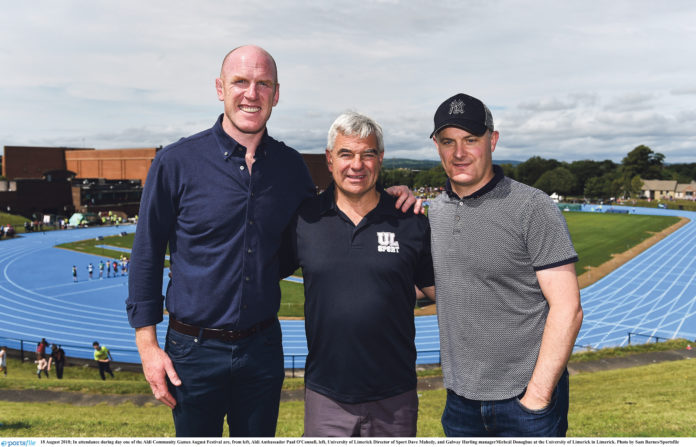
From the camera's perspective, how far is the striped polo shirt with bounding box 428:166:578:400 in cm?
332

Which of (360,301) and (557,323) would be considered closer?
(557,323)

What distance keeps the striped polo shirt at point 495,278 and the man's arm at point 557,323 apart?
9 cm

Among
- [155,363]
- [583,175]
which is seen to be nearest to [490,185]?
[155,363]

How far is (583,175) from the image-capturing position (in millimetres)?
123188

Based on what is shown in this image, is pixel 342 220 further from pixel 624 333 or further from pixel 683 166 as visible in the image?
pixel 683 166

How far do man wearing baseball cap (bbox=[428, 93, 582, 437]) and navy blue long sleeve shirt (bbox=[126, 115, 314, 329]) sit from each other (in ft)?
4.51

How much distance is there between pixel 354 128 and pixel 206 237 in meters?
1.37

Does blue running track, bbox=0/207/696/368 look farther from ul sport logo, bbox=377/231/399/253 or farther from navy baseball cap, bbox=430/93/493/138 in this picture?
navy baseball cap, bbox=430/93/493/138

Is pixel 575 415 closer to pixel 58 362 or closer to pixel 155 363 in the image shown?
pixel 155 363

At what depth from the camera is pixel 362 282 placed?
3.46 m

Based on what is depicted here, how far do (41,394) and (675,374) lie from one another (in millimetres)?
18339

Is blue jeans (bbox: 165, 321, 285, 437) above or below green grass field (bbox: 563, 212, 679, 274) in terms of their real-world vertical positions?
above

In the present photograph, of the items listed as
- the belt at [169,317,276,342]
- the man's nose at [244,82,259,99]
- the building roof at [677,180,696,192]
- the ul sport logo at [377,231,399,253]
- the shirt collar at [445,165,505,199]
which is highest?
the building roof at [677,180,696,192]

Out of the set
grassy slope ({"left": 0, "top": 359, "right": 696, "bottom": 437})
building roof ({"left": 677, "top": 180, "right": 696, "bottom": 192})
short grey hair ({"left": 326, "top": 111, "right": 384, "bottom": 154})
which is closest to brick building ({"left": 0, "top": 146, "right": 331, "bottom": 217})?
grassy slope ({"left": 0, "top": 359, "right": 696, "bottom": 437})
